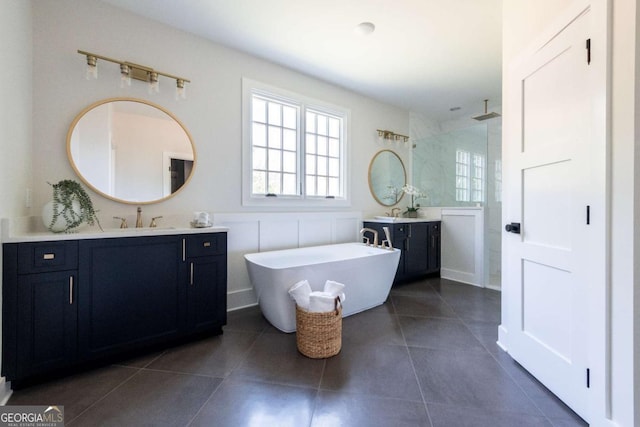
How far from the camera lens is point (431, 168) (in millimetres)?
4473

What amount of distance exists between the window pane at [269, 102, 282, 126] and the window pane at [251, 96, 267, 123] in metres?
0.08

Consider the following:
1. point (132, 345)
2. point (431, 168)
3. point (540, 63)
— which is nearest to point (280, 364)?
point (132, 345)

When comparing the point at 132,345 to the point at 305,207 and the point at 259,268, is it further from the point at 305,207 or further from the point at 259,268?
the point at 305,207

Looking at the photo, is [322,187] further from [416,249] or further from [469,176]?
[469,176]

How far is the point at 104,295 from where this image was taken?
1747 mm

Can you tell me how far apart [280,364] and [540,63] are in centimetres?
258

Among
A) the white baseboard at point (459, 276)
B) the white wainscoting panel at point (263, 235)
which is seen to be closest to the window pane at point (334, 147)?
the white wainscoting panel at point (263, 235)

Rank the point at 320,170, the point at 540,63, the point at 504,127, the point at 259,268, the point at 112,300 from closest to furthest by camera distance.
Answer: the point at 540,63 → the point at 112,300 → the point at 504,127 → the point at 259,268 → the point at 320,170

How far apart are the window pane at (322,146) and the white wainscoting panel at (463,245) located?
2091mm

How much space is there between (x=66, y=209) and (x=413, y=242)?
12.2ft

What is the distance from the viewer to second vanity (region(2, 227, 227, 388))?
1.50 meters

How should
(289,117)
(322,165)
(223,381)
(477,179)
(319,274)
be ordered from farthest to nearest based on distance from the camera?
(477,179) → (322,165) → (289,117) → (319,274) → (223,381)

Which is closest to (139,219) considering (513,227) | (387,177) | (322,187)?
(322,187)

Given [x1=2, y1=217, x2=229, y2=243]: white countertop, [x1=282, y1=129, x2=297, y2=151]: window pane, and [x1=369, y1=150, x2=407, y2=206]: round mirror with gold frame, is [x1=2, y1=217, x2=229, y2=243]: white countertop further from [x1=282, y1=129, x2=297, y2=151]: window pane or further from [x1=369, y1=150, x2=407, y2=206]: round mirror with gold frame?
[x1=369, y1=150, x2=407, y2=206]: round mirror with gold frame
